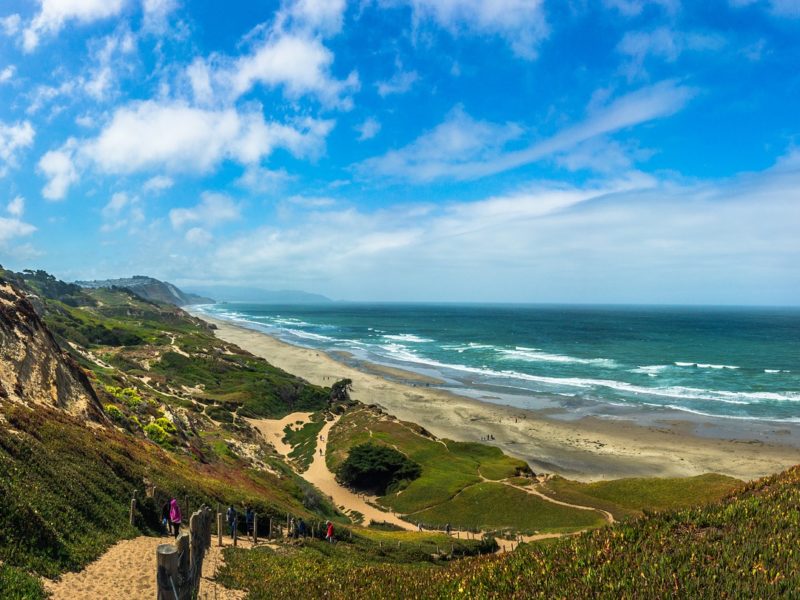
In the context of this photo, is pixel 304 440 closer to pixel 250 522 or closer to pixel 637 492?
pixel 637 492

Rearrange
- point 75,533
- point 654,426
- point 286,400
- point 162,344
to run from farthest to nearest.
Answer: point 162,344
point 286,400
point 654,426
point 75,533

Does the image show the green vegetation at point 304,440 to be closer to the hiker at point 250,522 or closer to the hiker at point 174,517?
the hiker at point 250,522

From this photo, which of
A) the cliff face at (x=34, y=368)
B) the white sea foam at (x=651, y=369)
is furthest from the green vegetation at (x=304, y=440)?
the white sea foam at (x=651, y=369)

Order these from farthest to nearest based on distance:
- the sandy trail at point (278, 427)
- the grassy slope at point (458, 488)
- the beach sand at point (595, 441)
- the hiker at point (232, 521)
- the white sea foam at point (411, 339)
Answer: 1. the white sea foam at point (411, 339)
2. the sandy trail at point (278, 427)
3. the beach sand at point (595, 441)
4. the grassy slope at point (458, 488)
5. the hiker at point (232, 521)

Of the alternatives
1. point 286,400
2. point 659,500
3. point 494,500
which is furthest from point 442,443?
point 286,400

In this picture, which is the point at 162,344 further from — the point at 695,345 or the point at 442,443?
the point at 695,345

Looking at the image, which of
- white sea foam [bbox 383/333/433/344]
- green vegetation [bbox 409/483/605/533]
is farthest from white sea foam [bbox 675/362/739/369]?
green vegetation [bbox 409/483/605/533]

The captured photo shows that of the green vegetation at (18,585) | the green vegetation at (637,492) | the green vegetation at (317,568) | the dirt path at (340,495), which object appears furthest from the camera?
the dirt path at (340,495)
